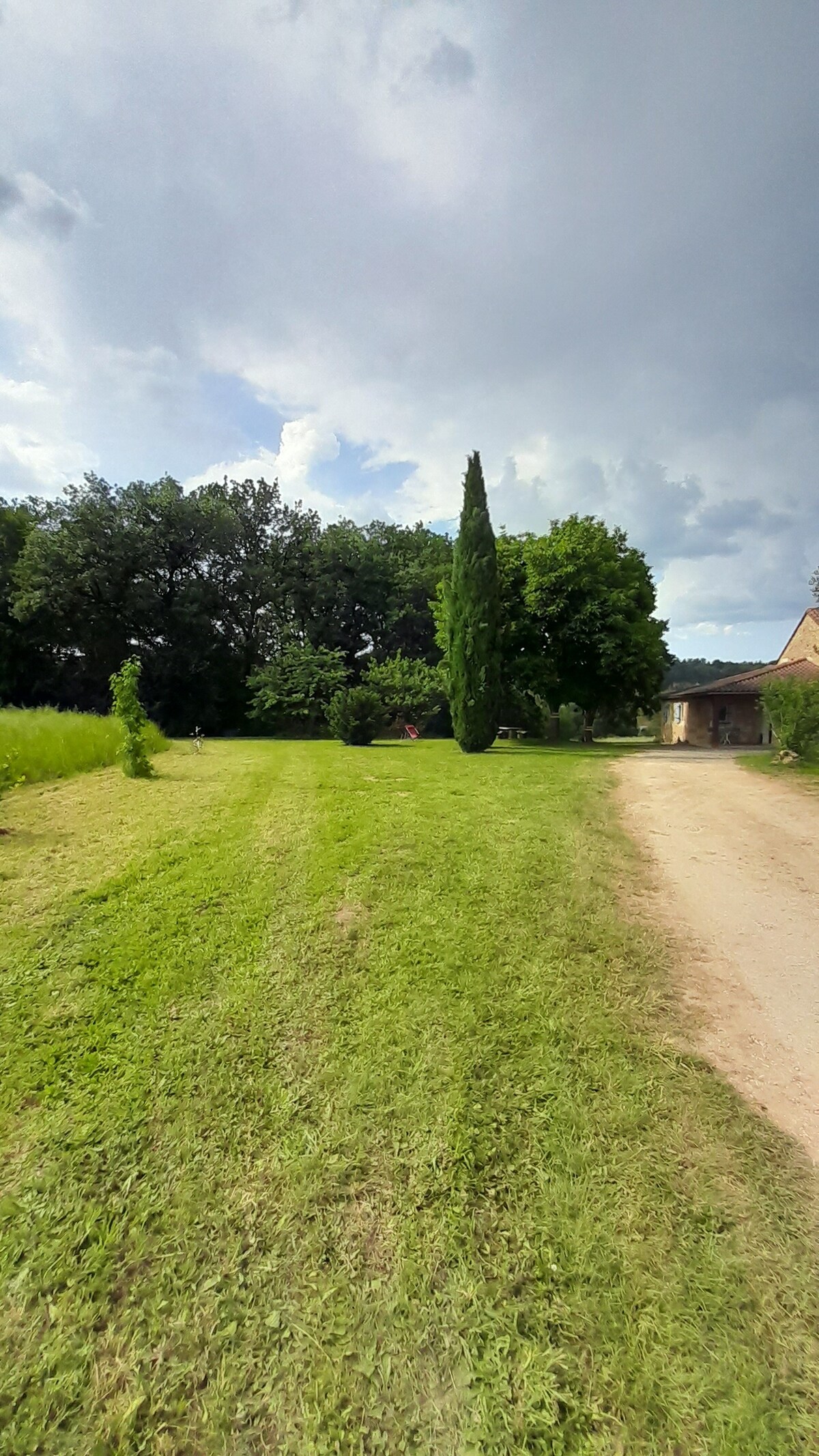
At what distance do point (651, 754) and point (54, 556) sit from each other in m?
24.5

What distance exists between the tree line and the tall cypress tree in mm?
2693

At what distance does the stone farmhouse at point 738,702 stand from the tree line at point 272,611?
6396mm

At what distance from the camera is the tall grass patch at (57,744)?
778 cm

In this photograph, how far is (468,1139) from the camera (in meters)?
2.26

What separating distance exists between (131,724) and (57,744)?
116cm

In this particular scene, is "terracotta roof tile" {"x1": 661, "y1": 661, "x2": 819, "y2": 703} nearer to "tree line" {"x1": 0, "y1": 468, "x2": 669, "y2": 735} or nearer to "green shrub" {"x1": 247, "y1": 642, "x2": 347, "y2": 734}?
"tree line" {"x1": 0, "y1": 468, "x2": 669, "y2": 735}

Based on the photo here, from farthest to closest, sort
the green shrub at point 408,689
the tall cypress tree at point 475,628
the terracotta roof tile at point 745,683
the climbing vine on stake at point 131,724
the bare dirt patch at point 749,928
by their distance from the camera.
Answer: the terracotta roof tile at point 745,683 < the green shrub at point 408,689 < the tall cypress tree at point 475,628 < the climbing vine on stake at point 131,724 < the bare dirt patch at point 749,928

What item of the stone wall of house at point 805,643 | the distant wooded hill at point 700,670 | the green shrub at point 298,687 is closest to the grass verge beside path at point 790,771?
the green shrub at point 298,687

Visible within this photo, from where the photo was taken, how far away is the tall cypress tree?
14.4 metres

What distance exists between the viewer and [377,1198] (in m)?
2.04

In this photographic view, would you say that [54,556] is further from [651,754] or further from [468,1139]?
[468,1139]

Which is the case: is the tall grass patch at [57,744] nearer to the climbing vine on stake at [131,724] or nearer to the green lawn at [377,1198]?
the climbing vine on stake at [131,724]

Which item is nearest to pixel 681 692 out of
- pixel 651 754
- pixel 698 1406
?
pixel 651 754

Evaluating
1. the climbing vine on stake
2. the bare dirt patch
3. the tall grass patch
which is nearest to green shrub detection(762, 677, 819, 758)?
the bare dirt patch
